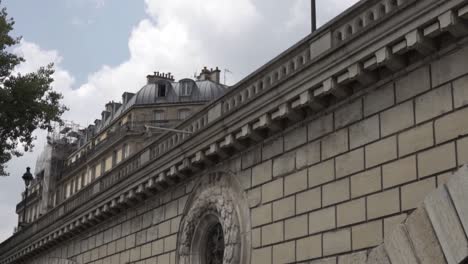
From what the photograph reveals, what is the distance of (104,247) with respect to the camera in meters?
23.7

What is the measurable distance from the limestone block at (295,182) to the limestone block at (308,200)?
0.46 ft

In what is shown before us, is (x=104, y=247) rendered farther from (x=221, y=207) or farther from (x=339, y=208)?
(x=339, y=208)

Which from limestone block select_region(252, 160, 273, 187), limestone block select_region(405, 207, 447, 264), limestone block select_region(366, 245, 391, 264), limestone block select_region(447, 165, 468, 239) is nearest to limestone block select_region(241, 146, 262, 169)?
limestone block select_region(252, 160, 273, 187)

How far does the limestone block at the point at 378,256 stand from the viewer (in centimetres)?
1166

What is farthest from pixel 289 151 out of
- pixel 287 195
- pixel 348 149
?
pixel 348 149

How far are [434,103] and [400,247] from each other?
7.18 ft

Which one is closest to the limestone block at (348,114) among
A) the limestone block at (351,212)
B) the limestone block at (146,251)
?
the limestone block at (351,212)

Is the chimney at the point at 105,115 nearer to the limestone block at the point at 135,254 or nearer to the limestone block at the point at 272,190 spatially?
the limestone block at the point at 135,254

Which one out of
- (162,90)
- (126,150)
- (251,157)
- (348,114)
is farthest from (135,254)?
(162,90)

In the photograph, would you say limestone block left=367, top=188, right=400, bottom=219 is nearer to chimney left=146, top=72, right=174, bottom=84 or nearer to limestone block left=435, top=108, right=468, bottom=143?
limestone block left=435, top=108, right=468, bottom=143

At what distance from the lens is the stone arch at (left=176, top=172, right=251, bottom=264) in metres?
15.9

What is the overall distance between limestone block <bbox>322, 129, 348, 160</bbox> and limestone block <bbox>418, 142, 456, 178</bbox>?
6.38ft

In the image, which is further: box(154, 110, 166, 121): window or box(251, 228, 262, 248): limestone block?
box(154, 110, 166, 121): window

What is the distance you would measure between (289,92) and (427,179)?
3857 mm
